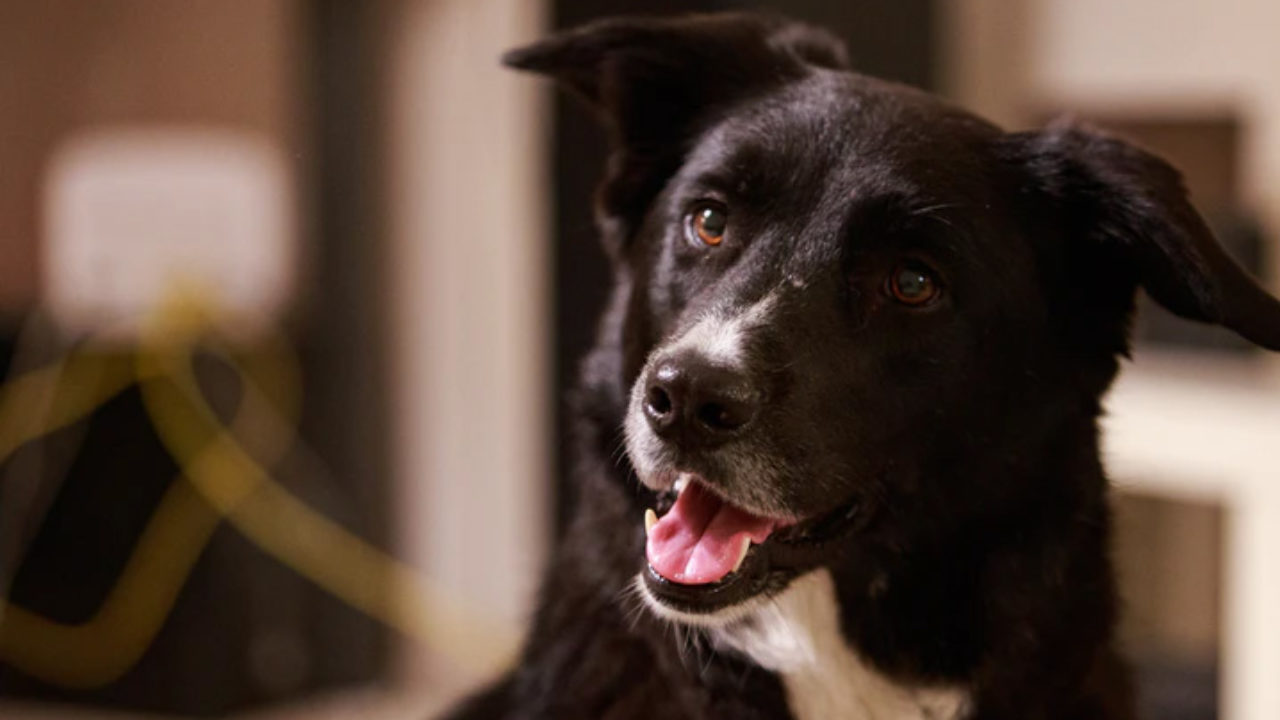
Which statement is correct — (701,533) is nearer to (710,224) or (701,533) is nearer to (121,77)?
(710,224)

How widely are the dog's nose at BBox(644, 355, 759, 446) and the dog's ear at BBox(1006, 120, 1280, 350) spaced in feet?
1.23

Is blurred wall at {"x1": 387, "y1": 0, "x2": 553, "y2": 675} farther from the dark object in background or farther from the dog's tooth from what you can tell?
Answer: the dog's tooth

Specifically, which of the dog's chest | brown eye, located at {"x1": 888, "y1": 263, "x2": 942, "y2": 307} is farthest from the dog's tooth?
brown eye, located at {"x1": 888, "y1": 263, "x2": 942, "y2": 307}

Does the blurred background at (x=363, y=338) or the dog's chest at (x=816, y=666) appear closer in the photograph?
the dog's chest at (x=816, y=666)

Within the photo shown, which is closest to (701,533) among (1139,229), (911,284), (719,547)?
(719,547)

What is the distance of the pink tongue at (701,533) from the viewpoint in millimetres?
1315

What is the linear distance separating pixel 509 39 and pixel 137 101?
0.86 m

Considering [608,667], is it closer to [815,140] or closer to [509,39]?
[815,140]

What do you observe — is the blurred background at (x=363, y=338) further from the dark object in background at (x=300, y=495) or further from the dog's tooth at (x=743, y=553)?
the dog's tooth at (x=743, y=553)

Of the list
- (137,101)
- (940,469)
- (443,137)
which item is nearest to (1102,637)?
(940,469)

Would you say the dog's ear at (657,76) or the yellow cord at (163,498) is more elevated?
the dog's ear at (657,76)

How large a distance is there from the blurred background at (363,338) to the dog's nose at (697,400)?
1.62 meters

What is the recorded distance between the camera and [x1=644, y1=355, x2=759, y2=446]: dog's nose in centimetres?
123

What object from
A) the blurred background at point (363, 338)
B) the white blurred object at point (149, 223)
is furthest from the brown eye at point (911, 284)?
the white blurred object at point (149, 223)
